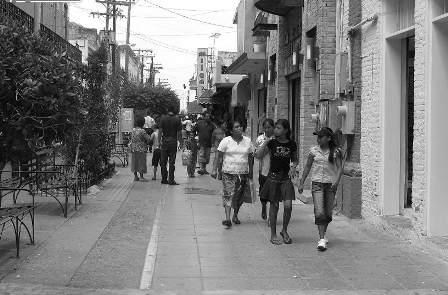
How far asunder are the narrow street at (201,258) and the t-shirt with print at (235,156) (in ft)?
3.05

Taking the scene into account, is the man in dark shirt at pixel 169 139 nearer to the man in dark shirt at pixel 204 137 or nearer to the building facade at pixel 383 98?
the man in dark shirt at pixel 204 137

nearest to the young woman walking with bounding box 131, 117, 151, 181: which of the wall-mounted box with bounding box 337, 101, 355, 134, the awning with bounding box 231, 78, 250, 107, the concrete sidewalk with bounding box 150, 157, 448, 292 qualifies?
the concrete sidewalk with bounding box 150, 157, 448, 292

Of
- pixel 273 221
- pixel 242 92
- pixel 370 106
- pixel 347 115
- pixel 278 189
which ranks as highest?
pixel 242 92

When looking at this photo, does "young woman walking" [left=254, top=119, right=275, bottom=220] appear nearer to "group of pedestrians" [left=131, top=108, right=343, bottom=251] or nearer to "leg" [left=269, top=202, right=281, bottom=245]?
"group of pedestrians" [left=131, top=108, right=343, bottom=251]

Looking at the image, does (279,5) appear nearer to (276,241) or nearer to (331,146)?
(331,146)

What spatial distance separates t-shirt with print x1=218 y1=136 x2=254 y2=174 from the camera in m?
10.1

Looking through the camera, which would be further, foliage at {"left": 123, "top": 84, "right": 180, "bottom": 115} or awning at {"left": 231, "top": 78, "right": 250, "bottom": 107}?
foliage at {"left": 123, "top": 84, "right": 180, "bottom": 115}

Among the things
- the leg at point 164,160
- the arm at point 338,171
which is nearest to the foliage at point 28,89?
the arm at point 338,171

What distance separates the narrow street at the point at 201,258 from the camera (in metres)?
6.54

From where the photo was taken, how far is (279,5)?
1636 cm

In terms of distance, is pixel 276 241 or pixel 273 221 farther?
pixel 273 221

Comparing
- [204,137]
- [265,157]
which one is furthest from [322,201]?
[204,137]

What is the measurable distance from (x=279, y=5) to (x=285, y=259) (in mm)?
9937

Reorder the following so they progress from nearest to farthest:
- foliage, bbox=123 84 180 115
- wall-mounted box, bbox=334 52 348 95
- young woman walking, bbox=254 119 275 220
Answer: young woman walking, bbox=254 119 275 220, wall-mounted box, bbox=334 52 348 95, foliage, bbox=123 84 180 115
